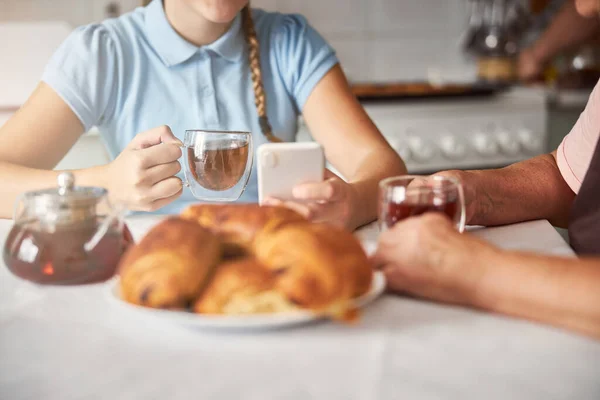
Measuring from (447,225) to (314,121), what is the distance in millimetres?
857

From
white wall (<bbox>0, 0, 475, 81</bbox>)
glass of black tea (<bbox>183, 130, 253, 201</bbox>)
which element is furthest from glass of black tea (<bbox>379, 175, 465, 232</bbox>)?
white wall (<bbox>0, 0, 475, 81</bbox>)

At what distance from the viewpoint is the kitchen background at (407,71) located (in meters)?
2.47

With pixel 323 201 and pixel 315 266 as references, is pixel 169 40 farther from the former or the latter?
pixel 315 266

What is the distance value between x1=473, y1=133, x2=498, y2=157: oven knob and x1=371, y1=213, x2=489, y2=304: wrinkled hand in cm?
183

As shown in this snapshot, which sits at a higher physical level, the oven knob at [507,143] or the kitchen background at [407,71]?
the kitchen background at [407,71]

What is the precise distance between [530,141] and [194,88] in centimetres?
147

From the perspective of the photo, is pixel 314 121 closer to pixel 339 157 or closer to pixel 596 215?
pixel 339 157

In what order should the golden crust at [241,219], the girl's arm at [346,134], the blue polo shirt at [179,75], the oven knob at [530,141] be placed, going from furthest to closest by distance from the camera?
the oven knob at [530,141] → the blue polo shirt at [179,75] → the girl's arm at [346,134] → the golden crust at [241,219]

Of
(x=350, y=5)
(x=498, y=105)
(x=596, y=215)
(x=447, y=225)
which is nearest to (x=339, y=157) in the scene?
(x=596, y=215)

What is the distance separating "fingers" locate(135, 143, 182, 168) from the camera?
3.43ft

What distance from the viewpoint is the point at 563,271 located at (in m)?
0.68

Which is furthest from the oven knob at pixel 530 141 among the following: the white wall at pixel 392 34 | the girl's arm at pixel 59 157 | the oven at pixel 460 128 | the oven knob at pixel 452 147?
the girl's arm at pixel 59 157

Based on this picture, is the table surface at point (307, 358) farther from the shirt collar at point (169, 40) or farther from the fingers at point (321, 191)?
the shirt collar at point (169, 40)

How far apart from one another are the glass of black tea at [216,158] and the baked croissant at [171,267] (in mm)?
367
